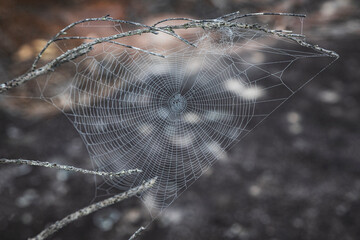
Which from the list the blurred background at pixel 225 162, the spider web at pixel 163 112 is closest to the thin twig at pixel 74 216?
the spider web at pixel 163 112

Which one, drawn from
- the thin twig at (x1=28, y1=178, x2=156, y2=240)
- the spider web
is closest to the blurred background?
the spider web

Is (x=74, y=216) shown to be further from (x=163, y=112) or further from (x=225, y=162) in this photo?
(x=225, y=162)

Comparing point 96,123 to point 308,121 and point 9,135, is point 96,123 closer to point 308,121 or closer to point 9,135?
point 9,135

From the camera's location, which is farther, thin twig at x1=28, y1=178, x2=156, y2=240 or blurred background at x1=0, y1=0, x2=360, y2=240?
blurred background at x1=0, y1=0, x2=360, y2=240

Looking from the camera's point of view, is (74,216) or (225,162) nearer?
(74,216)

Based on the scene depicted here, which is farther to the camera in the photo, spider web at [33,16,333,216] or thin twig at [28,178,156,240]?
spider web at [33,16,333,216]

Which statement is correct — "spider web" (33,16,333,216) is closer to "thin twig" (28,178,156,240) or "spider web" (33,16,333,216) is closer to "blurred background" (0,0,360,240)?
"blurred background" (0,0,360,240)

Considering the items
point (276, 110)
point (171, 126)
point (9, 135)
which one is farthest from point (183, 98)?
point (9, 135)

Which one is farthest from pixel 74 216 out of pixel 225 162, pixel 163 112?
pixel 225 162

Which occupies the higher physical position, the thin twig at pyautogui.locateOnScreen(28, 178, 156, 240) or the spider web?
the spider web
